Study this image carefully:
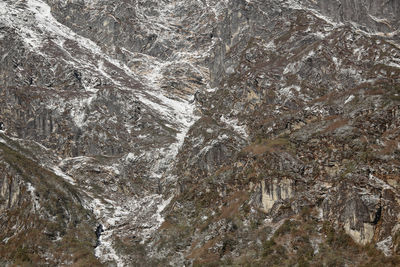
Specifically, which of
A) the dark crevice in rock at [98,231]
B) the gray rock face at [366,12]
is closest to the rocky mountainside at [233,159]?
the dark crevice in rock at [98,231]

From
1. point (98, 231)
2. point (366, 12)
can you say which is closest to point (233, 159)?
point (98, 231)

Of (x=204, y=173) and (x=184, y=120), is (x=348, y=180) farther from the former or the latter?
(x=184, y=120)

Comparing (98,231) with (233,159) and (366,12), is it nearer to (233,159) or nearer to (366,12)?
(233,159)

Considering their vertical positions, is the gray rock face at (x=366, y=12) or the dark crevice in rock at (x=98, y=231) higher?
the gray rock face at (x=366, y=12)

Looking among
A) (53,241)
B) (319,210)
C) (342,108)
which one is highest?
(342,108)

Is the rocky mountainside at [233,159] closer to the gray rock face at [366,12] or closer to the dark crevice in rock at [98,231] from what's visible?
the dark crevice in rock at [98,231]

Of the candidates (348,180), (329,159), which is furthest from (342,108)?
(348,180)

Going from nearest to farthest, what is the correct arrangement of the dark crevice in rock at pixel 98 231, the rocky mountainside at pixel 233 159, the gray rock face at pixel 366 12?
the rocky mountainside at pixel 233 159 → the dark crevice in rock at pixel 98 231 → the gray rock face at pixel 366 12

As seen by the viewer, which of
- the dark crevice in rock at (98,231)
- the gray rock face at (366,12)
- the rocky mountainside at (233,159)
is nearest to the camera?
the rocky mountainside at (233,159)

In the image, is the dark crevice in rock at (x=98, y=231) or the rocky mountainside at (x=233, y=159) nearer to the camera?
the rocky mountainside at (x=233, y=159)
